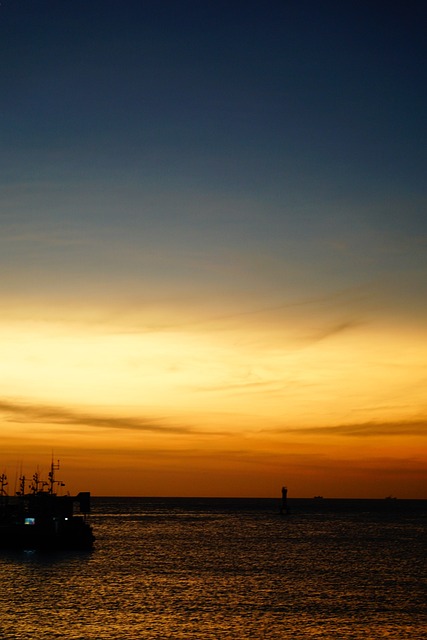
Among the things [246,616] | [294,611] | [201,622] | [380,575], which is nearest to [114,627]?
[201,622]

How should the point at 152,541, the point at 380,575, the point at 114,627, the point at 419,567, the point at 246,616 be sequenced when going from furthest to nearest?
1. the point at 152,541
2. the point at 419,567
3. the point at 380,575
4. the point at 246,616
5. the point at 114,627

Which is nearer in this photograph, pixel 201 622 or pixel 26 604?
pixel 201 622

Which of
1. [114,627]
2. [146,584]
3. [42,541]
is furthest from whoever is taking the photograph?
[42,541]

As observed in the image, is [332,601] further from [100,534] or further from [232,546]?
[100,534]

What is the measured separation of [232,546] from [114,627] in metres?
87.4

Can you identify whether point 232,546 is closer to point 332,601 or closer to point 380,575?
point 380,575

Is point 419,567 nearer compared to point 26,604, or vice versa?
point 26,604

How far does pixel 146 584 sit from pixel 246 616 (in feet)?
79.8

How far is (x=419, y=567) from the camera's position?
113188mm

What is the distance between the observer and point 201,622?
223 feet

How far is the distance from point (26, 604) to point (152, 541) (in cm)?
8894

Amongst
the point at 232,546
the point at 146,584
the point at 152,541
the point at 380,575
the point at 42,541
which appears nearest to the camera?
the point at 146,584

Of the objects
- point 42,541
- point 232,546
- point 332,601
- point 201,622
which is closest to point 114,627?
point 201,622

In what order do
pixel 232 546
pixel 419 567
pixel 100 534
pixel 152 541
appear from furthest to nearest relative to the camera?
pixel 100 534, pixel 152 541, pixel 232 546, pixel 419 567
